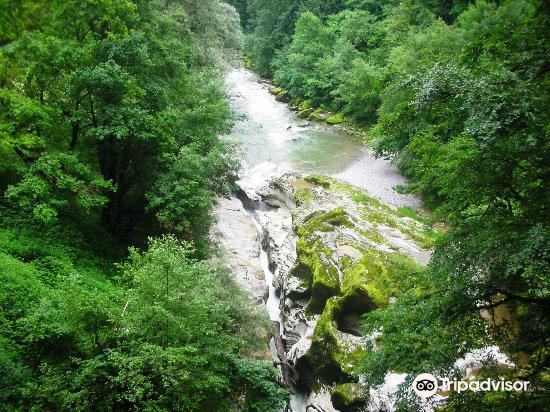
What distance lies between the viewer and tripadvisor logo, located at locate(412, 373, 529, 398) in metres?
6.41

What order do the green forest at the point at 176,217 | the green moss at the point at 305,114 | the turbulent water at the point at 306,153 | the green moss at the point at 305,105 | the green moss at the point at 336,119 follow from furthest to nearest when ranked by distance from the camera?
1. the green moss at the point at 305,105
2. the green moss at the point at 305,114
3. the green moss at the point at 336,119
4. the turbulent water at the point at 306,153
5. the green forest at the point at 176,217

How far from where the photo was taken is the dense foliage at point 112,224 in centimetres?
746

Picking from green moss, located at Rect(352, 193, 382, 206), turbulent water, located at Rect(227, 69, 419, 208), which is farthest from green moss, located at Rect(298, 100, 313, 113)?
green moss, located at Rect(352, 193, 382, 206)

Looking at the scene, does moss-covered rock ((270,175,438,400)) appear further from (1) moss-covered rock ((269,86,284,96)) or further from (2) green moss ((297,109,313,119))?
(1) moss-covered rock ((269,86,284,96))

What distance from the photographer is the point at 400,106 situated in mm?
6375

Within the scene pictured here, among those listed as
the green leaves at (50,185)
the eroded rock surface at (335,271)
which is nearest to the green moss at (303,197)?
the eroded rock surface at (335,271)

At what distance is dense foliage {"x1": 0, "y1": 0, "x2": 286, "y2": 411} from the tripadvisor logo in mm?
3094

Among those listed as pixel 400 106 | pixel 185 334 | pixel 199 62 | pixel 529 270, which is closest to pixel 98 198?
pixel 185 334

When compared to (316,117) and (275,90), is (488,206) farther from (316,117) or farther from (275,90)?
(275,90)

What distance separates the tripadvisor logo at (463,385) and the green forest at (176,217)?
1.02 ft

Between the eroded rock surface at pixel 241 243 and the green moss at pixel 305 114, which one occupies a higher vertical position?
the green moss at pixel 305 114

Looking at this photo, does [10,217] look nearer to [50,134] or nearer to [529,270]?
[50,134]

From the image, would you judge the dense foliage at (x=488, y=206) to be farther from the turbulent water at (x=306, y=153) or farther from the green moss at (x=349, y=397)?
the turbulent water at (x=306, y=153)

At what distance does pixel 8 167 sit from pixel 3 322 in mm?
5348
